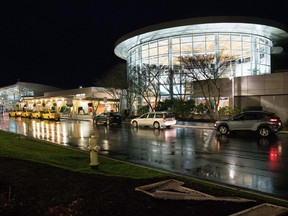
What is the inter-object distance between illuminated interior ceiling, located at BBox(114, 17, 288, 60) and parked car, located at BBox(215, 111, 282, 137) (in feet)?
89.8

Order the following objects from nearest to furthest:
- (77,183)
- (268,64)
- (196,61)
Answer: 1. (77,183)
2. (196,61)
3. (268,64)

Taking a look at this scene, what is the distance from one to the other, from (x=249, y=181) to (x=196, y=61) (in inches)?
978

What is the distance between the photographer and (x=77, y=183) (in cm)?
614

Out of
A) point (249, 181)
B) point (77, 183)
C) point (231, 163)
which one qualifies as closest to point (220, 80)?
point (231, 163)

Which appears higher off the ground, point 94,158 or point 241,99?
point 241,99

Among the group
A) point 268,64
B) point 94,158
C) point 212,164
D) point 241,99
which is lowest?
point 212,164

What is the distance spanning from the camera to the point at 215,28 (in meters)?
44.8

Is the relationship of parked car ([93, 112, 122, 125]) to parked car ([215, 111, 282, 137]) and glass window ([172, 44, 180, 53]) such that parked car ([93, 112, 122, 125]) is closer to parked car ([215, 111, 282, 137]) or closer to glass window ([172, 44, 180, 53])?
parked car ([215, 111, 282, 137])

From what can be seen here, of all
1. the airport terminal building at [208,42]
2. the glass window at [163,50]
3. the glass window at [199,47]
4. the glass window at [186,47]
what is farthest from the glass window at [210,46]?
the glass window at [163,50]

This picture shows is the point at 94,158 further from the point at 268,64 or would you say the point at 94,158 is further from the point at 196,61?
the point at 268,64

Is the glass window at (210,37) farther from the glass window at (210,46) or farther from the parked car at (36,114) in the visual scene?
the parked car at (36,114)

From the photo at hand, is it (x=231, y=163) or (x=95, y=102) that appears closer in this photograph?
(x=231, y=163)

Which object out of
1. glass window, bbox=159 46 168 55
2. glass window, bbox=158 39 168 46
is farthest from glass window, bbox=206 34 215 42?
glass window, bbox=159 46 168 55

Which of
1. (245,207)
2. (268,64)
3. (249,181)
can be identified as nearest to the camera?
(245,207)
